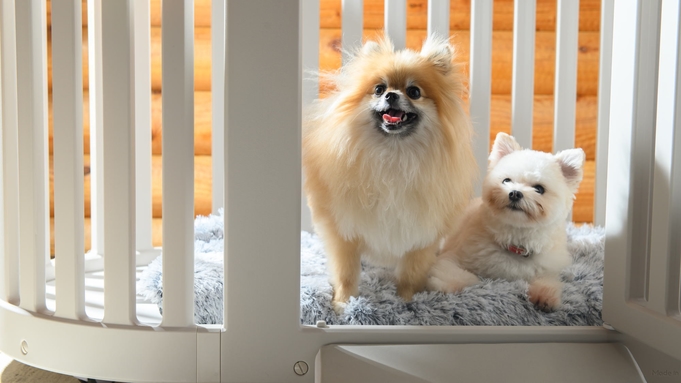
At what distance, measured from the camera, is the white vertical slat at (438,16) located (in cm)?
144

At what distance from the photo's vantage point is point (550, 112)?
201cm

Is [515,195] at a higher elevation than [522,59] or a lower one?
lower

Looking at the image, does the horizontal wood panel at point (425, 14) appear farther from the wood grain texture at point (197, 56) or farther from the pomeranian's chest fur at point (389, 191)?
the pomeranian's chest fur at point (389, 191)

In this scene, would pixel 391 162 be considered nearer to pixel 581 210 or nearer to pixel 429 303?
pixel 429 303

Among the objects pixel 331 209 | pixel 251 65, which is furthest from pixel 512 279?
pixel 251 65

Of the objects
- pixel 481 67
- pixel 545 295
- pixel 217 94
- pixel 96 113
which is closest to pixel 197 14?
pixel 217 94

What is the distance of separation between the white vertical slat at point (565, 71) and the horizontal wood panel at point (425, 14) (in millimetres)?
487

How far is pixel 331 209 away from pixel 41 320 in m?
0.52

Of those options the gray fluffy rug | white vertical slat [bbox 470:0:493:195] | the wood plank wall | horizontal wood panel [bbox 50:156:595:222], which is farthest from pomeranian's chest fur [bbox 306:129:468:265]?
horizontal wood panel [bbox 50:156:595:222]

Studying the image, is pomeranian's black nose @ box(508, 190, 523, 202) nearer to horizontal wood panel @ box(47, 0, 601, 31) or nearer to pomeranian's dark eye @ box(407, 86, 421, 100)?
pomeranian's dark eye @ box(407, 86, 421, 100)

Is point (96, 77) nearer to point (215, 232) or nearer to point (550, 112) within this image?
point (215, 232)

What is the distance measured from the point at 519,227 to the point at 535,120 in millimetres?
1025

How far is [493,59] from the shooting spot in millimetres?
2002

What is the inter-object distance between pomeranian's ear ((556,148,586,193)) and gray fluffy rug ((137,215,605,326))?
0.59 ft
